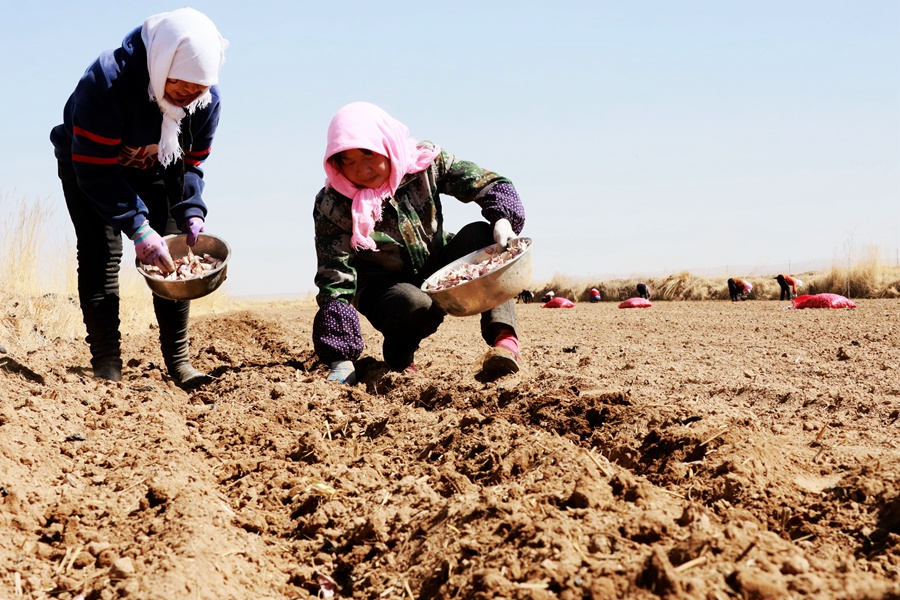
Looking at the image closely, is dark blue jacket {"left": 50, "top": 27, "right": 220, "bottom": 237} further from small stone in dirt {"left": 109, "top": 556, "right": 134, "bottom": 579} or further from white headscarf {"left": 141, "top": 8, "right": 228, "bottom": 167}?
small stone in dirt {"left": 109, "top": 556, "right": 134, "bottom": 579}

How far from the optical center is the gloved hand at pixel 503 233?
3.94 meters

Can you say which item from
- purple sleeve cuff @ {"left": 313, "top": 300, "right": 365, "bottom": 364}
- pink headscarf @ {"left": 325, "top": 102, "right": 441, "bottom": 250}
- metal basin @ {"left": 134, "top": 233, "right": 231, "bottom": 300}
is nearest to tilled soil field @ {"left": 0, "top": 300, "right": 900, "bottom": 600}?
purple sleeve cuff @ {"left": 313, "top": 300, "right": 365, "bottom": 364}

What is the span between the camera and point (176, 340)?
4344 mm

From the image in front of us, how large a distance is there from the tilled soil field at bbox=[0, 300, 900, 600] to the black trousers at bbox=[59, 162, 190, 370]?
0.28 meters

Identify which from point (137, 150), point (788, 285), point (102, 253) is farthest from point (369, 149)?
point (788, 285)

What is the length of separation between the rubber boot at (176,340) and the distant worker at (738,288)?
35.3 feet

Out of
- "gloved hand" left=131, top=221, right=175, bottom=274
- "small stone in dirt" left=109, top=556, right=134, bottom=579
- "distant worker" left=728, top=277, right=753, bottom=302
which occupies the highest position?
"gloved hand" left=131, top=221, right=175, bottom=274

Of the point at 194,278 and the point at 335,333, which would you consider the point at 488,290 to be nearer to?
the point at 335,333

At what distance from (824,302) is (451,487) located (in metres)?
8.49

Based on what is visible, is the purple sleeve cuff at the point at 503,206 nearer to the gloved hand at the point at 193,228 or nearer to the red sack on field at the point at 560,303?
the gloved hand at the point at 193,228

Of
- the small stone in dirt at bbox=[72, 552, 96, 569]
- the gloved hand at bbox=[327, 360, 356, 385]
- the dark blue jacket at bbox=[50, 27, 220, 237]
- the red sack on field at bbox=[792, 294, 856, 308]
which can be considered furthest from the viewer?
the red sack on field at bbox=[792, 294, 856, 308]

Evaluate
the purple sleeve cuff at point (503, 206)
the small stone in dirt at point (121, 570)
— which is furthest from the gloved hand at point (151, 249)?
the small stone in dirt at point (121, 570)

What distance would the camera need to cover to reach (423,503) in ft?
7.07

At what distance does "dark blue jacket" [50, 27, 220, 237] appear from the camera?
3.49m
